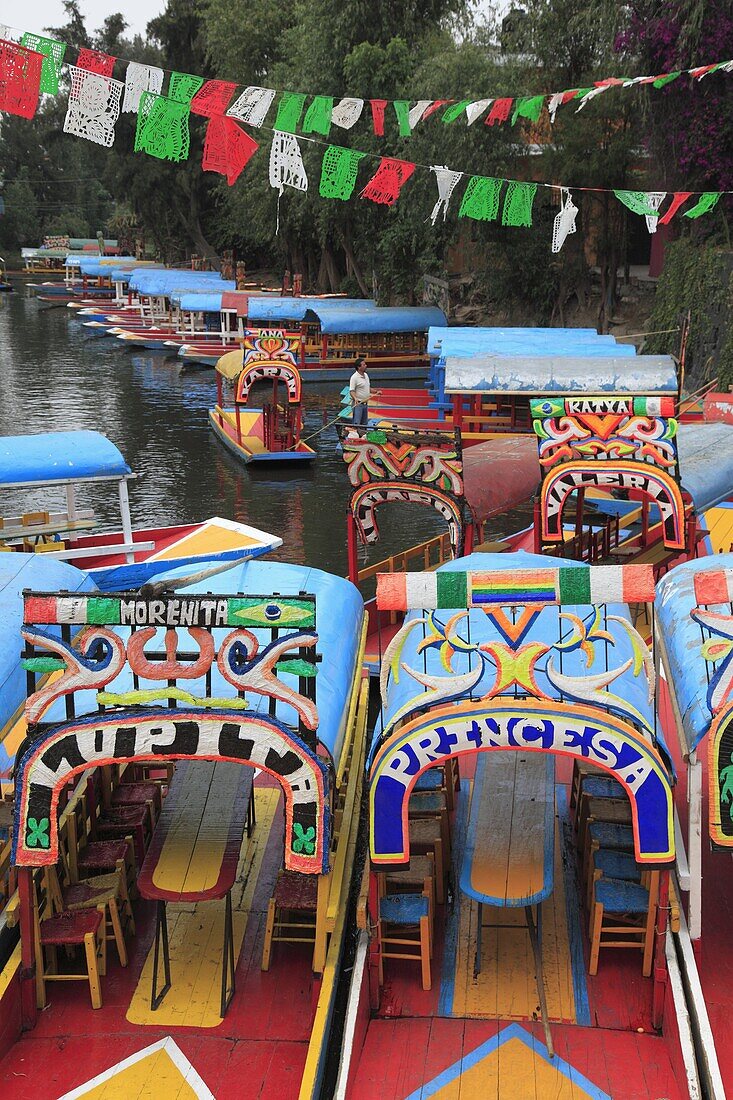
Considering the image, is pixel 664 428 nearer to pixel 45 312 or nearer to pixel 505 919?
pixel 505 919

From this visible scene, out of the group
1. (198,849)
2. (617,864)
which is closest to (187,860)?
(198,849)

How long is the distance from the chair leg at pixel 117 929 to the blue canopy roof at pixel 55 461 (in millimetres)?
8627

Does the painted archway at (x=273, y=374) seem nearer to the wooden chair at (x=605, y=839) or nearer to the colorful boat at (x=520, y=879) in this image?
the colorful boat at (x=520, y=879)

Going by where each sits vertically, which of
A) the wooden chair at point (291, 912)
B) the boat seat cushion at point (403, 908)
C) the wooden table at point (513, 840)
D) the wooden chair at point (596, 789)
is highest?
the wooden table at point (513, 840)

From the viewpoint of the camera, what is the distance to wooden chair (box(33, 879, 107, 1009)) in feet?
26.2

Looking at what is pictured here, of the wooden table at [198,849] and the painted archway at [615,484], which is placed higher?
the painted archway at [615,484]

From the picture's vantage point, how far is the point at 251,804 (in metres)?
9.94

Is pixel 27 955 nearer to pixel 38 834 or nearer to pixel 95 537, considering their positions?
pixel 38 834

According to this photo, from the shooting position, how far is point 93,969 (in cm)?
796

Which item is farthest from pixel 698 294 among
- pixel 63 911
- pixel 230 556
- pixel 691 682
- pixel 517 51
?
pixel 63 911

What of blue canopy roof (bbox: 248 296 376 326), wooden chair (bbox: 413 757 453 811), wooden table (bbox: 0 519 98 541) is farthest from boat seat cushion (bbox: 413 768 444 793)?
blue canopy roof (bbox: 248 296 376 326)

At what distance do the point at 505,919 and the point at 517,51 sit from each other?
2972 centimetres

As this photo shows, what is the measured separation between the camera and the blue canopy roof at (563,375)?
2286 centimetres

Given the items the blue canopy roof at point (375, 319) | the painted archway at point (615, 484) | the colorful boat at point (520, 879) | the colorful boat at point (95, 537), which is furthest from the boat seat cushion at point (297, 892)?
the blue canopy roof at point (375, 319)
